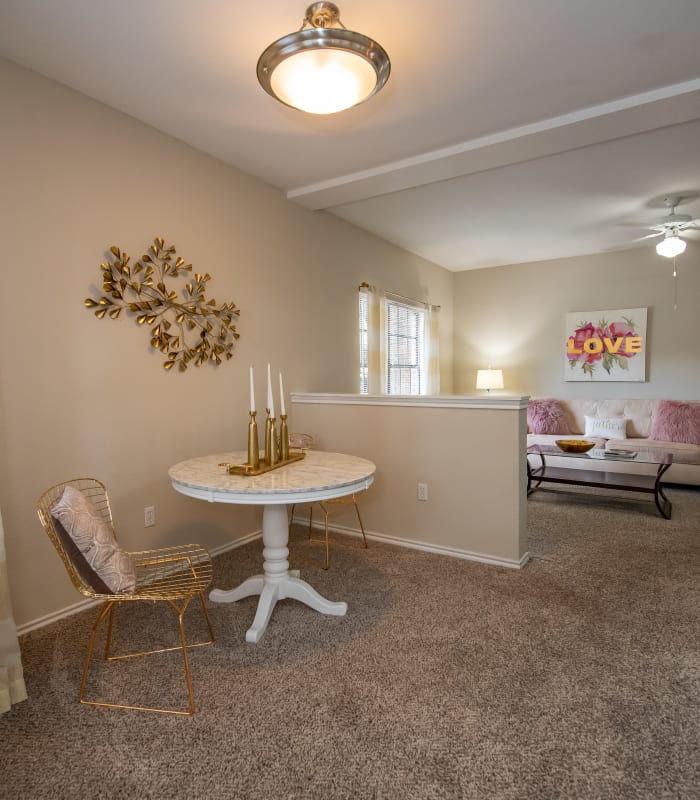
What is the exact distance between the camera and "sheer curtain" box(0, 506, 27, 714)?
1.82 metres

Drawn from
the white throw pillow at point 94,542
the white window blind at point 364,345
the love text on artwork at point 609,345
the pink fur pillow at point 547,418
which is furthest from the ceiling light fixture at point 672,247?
the white throw pillow at point 94,542

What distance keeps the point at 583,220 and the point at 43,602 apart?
16.5ft

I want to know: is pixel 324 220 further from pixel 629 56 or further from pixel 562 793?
pixel 562 793

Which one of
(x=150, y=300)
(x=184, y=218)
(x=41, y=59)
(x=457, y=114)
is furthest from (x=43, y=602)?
(x=457, y=114)

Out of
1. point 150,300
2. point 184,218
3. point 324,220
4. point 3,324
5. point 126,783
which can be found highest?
point 324,220

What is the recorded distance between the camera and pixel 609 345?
5859mm

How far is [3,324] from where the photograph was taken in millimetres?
2234

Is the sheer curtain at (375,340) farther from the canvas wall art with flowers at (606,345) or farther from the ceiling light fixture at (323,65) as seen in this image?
the ceiling light fixture at (323,65)

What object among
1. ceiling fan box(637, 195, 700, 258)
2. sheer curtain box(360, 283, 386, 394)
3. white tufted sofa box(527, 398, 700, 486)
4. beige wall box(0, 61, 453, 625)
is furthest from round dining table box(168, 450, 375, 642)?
ceiling fan box(637, 195, 700, 258)

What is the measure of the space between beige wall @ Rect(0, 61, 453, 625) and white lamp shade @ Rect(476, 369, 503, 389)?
3.19 meters

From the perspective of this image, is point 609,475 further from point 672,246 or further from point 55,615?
point 55,615

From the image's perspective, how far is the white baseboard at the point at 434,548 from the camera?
10.0 feet

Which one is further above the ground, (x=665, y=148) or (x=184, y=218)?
(x=665, y=148)

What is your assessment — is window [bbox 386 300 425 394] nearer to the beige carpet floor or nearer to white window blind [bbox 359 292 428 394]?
white window blind [bbox 359 292 428 394]
